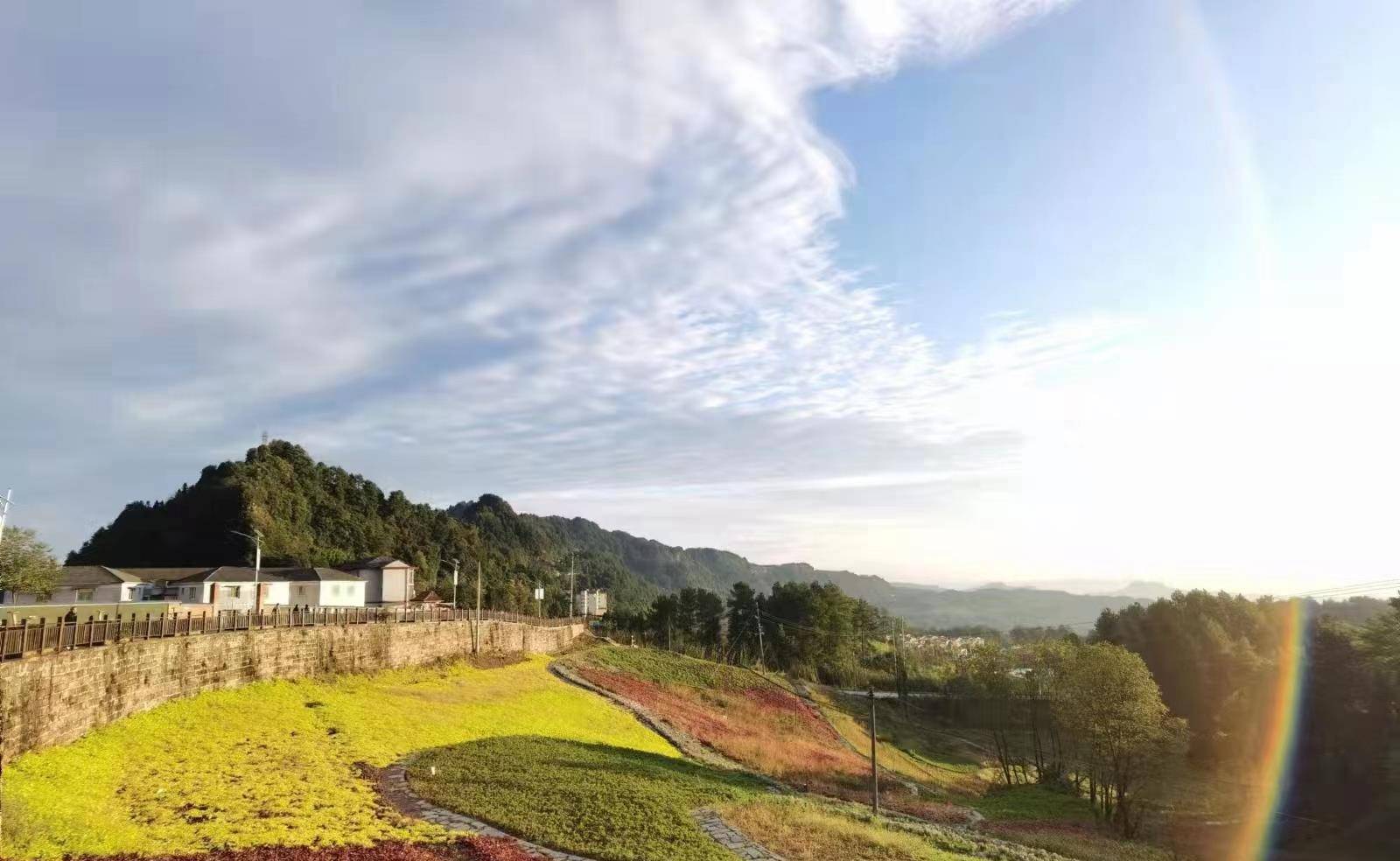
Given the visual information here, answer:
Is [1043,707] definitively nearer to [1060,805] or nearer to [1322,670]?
[1060,805]

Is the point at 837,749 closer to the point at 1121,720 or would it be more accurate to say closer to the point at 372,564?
the point at 1121,720

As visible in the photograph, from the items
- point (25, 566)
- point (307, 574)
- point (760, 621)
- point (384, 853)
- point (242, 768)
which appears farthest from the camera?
point (760, 621)

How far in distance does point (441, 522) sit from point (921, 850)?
13773 centimetres

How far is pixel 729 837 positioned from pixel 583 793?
5.10m

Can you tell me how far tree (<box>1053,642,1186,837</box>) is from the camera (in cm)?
4416

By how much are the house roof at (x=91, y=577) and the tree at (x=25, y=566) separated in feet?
9.82

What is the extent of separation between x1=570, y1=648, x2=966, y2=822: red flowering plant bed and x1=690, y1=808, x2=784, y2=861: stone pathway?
15.0 m

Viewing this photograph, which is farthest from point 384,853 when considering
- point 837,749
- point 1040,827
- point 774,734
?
point 837,749

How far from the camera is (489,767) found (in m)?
26.0

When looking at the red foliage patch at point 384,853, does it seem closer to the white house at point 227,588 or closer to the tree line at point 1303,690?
the white house at point 227,588

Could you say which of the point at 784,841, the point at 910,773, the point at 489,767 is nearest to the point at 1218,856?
the point at 910,773

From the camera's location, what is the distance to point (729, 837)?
20.3 metres

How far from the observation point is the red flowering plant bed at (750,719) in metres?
40.5

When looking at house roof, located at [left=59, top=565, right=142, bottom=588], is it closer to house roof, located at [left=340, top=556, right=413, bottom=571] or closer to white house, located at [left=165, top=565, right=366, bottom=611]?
white house, located at [left=165, top=565, right=366, bottom=611]
